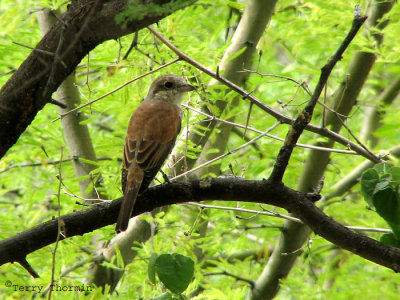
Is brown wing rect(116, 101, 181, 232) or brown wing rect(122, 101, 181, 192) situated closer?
brown wing rect(116, 101, 181, 232)

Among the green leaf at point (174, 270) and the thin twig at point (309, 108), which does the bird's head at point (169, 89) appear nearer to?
the thin twig at point (309, 108)

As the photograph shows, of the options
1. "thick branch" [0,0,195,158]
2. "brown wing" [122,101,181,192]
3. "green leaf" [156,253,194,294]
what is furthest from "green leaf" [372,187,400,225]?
"brown wing" [122,101,181,192]

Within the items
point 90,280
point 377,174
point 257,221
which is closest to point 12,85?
point 377,174

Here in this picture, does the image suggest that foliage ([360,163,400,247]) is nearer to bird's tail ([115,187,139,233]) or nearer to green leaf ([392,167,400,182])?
green leaf ([392,167,400,182])

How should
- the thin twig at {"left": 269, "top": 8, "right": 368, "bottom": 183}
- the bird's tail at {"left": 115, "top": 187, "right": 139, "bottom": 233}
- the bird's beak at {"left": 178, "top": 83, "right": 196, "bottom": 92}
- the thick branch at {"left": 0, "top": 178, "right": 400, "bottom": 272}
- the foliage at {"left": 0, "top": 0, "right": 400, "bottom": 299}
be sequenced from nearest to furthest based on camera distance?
the thin twig at {"left": 269, "top": 8, "right": 368, "bottom": 183} < the thick branch at {"left": 0, "top": 178, "right": 400, "bottom": 272} < the bird's tail at {"left": 115, "top": 187, "right": 139, "bottom": 233} < the foliage at {"left": 0, "top": 0, "right": 400, "bottom": 299} < the bird's beak at {"left": 178, "top": 83, "right": 196, "bottom": 92}

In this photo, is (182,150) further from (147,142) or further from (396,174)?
(396,174)

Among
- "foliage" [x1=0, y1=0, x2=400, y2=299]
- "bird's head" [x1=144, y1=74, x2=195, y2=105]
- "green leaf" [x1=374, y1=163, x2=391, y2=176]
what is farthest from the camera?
"bird's head" [x1=144, y1=74, x2=195, y2=105]

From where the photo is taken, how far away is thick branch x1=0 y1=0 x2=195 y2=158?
2998 mm

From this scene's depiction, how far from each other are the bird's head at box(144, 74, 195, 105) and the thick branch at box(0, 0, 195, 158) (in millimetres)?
1994

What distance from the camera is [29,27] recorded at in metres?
6.82

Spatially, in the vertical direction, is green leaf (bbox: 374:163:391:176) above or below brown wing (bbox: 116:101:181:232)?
below

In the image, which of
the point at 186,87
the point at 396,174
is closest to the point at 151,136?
the point at 186,87

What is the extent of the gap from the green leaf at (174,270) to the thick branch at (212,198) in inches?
30.3

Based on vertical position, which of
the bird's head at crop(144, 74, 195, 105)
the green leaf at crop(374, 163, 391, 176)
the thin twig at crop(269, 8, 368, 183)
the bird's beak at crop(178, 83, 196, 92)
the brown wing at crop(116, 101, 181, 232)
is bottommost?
the green leaf at crop(374, 163, 391, 176)
